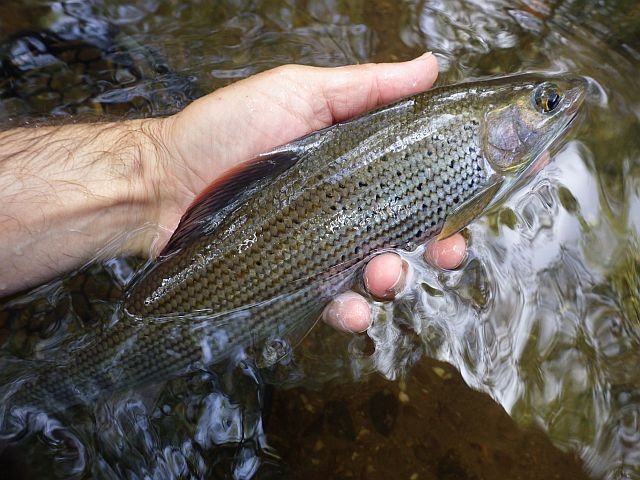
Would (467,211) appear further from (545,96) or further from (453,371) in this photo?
(453,371)

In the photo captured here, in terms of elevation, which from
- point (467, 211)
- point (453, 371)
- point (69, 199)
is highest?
point (467, 211)

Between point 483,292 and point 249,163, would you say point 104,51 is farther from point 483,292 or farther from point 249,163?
point 483,292

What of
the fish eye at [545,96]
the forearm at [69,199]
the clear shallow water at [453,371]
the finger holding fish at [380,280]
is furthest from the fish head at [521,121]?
the forearm at [69,199]

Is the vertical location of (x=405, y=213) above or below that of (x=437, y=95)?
below

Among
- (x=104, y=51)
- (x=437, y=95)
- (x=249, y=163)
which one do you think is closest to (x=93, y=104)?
(x=104, y=51)

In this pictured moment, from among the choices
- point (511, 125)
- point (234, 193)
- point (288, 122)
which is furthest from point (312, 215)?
point (511, 125)

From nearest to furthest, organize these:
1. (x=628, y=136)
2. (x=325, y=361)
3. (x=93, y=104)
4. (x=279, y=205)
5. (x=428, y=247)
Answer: (x=279, y=205) < (x=428, y=247) < (x=325, y=361) < (x=628, y=136) < (x=93, y=104)

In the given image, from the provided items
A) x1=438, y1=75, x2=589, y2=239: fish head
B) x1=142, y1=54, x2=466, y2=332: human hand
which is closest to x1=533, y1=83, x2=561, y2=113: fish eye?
x1=438, y1=75, x2=589, y2=239: fish head
